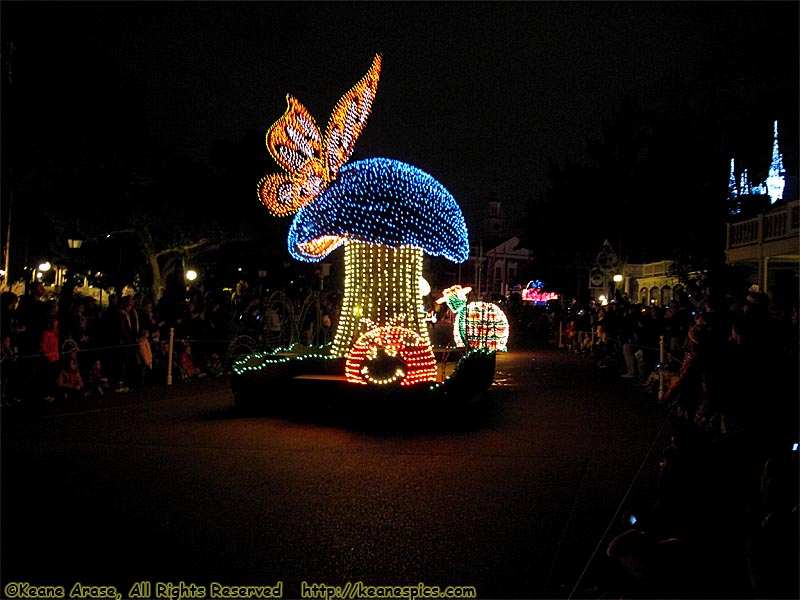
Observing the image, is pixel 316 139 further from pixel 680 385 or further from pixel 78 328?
pixel 680 385

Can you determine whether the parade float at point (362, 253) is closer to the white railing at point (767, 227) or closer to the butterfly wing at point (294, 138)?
the butterfly wing at point (294, 138)

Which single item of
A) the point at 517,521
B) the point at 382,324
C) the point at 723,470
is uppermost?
the point at 382,324

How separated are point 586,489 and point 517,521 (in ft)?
4.10

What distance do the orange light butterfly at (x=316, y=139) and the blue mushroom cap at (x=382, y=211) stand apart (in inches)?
10.6

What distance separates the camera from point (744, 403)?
495 centimetres

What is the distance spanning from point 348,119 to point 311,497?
22.0 ft

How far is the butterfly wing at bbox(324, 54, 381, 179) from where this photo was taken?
36.2 feet

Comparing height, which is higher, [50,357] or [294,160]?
[294,160]

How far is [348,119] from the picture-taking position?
11062 millimetres

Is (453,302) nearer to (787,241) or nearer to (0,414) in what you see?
(787,241)

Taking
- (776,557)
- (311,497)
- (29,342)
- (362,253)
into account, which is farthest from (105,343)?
(776,557)

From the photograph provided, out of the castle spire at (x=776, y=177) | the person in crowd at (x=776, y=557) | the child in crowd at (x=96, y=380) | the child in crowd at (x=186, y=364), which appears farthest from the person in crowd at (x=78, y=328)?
the castle spire at (x=776, y=177)

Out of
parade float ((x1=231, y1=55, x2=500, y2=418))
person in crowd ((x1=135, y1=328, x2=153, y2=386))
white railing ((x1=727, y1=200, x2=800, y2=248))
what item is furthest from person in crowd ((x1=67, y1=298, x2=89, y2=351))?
white railing ((x1=727, y1=200, x2=800, y2=248))

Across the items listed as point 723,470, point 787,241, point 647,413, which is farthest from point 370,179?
point 787,241
